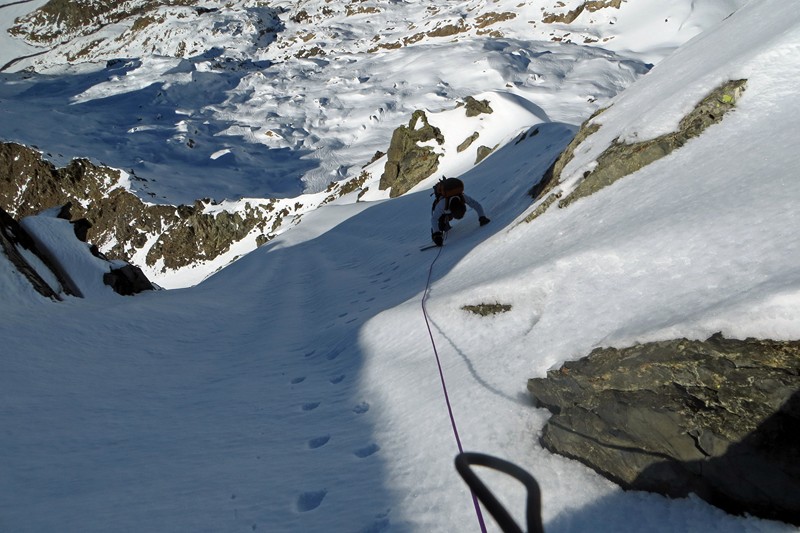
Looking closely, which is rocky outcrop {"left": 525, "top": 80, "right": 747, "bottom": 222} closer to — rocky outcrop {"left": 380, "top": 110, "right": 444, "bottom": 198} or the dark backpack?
the dark backpack

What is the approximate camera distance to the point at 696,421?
1930mm

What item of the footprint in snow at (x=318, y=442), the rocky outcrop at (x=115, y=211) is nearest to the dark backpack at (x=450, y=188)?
the footprint in snow at (x=318, y=442)

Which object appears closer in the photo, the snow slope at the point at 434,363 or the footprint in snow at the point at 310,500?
the snow slope at the point at 434,363

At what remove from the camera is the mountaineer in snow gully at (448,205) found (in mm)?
8426

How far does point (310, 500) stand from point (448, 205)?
21.9 ft

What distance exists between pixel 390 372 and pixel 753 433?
280 centimetres

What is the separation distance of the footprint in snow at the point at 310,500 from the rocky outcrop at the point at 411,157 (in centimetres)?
2322

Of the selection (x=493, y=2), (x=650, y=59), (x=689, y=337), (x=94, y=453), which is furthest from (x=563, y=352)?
(x=493, y=2)

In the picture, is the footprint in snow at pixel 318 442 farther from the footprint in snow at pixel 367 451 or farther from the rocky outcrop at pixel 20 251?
the rocky outcrop at pixel 20 251

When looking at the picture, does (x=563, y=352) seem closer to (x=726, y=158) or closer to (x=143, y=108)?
(x=726, y=158)

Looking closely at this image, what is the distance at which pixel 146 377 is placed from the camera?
4.54 meters

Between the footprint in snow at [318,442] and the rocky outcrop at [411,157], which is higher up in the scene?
the footprint in snow at [318,442]

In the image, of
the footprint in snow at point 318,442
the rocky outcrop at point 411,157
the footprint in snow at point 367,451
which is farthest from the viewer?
the rocky outcrop at point 411,157

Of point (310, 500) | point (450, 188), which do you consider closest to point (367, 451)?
point (310, 500)
